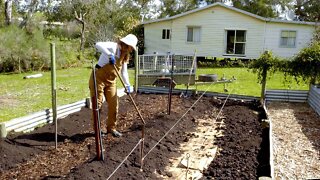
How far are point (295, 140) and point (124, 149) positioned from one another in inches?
118

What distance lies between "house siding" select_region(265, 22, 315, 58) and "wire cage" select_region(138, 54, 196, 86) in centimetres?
929

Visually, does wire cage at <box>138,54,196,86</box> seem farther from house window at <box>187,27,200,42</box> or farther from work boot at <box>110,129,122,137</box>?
house window at <box>187,27,200,42</box>

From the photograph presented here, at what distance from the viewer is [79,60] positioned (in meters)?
18.4

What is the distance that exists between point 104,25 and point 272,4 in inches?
593

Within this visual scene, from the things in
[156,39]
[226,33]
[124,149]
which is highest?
[226,33]

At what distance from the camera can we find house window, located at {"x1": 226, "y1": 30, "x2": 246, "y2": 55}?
19.5 meters

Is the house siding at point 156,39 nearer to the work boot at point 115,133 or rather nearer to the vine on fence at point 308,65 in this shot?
the vine on fence at point 308,65

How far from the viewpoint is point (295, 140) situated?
19.0 feet

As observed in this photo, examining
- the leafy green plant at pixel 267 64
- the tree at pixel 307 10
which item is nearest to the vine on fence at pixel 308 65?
the leafy green plant at pixel 267 64

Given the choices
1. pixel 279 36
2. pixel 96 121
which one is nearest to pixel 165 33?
pixel 279 36

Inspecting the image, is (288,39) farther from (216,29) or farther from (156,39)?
(156,39)

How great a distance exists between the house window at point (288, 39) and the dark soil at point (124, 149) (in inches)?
513

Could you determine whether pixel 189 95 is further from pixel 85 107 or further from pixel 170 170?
pixel 170 170

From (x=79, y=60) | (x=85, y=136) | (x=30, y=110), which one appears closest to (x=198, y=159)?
(x=85, y=136)
